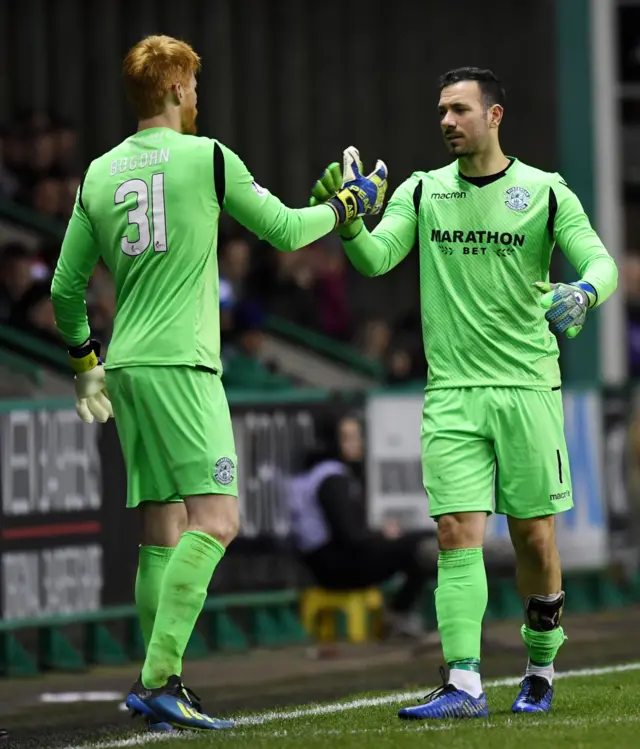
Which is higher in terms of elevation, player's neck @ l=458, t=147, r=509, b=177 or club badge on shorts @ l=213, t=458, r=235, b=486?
player's neck @ l=458, t=147, r=509, b=177

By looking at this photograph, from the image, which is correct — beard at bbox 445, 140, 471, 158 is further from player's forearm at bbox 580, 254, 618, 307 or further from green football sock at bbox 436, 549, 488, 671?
green football sock at bbox 436, 549, 488, 671

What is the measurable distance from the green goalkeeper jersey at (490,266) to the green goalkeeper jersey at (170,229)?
1.74 ft

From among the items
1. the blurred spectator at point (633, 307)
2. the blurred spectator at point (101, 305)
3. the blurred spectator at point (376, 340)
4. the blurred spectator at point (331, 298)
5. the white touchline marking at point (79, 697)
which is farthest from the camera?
the blurred spectator at point (331, 298)

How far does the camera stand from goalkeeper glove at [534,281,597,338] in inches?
244

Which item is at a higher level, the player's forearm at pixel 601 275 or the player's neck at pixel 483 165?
the player's neck at pixel 483 165

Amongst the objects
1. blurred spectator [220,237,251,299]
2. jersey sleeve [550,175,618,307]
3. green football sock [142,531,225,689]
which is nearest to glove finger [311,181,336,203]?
jersey sleeve [550,175,618,307]

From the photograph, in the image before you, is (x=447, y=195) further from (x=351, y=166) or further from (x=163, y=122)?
→ (x=163, y=122)

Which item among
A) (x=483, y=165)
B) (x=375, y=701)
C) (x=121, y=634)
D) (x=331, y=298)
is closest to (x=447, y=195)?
(x=483, y=165)

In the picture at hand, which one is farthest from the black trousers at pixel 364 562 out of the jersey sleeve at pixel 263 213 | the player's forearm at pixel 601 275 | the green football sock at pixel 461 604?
the jersey sleeve at pixel 263 213

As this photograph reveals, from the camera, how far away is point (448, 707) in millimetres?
6348

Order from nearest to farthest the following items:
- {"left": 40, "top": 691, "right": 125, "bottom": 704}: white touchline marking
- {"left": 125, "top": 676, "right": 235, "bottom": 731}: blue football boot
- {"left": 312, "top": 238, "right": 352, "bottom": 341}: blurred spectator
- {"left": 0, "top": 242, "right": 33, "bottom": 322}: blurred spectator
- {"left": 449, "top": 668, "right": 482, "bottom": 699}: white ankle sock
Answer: {"left": 125, "top": 676, "right": 235, "bottom": 731}: blue football boot < {"left": 449, "top": 668, "right": 482, "bottom": 699}: white ankle sock < {"left": 40, "top": 691, "right": 125, "bottom": 704}: white touchline marking < {"left": 0, "top": 242, "right": 33, "bottom": 322}: blurred spectator < {"left": 312, "top": 238, "right": 352, "bottom": 341}: blurred spectator

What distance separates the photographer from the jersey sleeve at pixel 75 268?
6500mm

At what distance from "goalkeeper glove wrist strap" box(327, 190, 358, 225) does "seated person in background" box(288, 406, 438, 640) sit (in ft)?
14.9

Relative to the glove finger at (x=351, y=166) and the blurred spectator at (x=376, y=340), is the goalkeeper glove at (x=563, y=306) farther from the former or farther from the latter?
the blurred spectator at (x=376, y=340)
